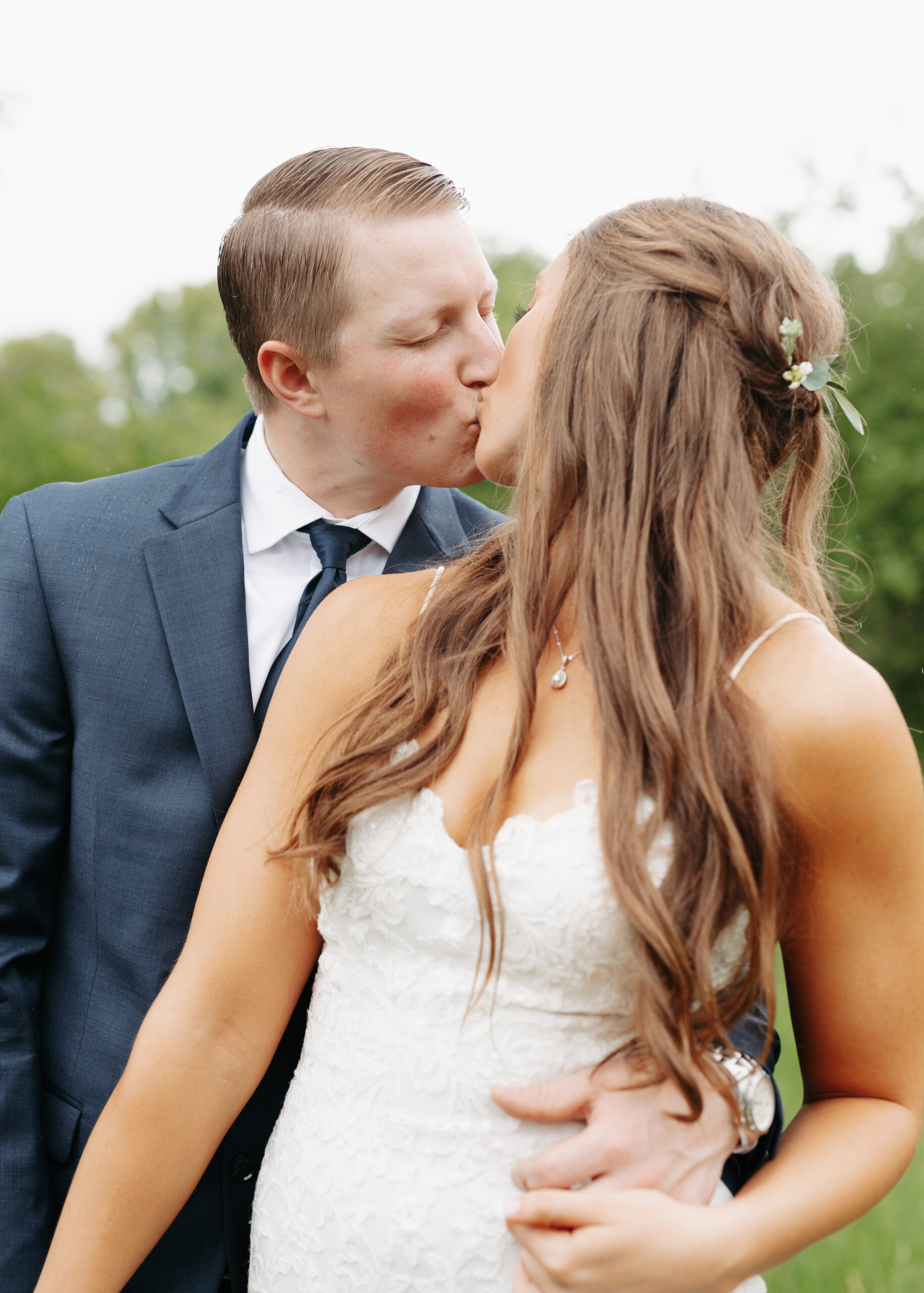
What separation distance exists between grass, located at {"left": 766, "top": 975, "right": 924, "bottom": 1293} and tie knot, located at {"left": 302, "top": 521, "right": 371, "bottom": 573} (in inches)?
118

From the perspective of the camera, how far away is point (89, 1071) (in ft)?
7.41

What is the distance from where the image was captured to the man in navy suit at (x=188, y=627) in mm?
2189

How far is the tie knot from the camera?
238cm

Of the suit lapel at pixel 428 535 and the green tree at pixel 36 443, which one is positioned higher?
the suit lapel at pixel 428 535

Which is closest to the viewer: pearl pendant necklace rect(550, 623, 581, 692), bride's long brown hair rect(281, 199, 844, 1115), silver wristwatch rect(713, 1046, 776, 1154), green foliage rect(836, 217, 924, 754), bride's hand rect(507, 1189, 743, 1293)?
bride's hand rect(507, 1189, 743, 1293)

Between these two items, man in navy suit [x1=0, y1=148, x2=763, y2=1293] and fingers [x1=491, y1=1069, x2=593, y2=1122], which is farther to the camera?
man in navy suit [x1=0, y1=148, x2=763, y2=1293]

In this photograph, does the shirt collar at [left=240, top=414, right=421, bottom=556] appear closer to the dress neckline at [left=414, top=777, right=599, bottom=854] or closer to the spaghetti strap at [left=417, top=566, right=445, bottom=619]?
the spaghetti strap at [left=417, top=566, right=445, bottom=619]

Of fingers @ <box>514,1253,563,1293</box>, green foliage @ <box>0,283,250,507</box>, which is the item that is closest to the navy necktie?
fingers @ <box>514,1253,563,1293</box>

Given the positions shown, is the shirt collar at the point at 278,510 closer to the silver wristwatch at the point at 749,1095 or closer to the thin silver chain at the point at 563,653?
the thin silver chain at the point at 563,653

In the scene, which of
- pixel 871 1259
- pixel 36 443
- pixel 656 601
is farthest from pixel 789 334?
pixel 36 443

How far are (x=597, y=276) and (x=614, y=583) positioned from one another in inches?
21.3

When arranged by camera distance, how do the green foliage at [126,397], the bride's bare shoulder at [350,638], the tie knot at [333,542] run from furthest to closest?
the green foliage at [126,397], the tie knot at [333,542], the bride's bare shoulder at [350,638]

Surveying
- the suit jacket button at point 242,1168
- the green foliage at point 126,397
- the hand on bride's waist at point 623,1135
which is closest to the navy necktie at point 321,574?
the suit jacket button at point 242,1168

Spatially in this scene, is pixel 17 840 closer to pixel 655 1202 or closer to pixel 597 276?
pixel 655 1202
